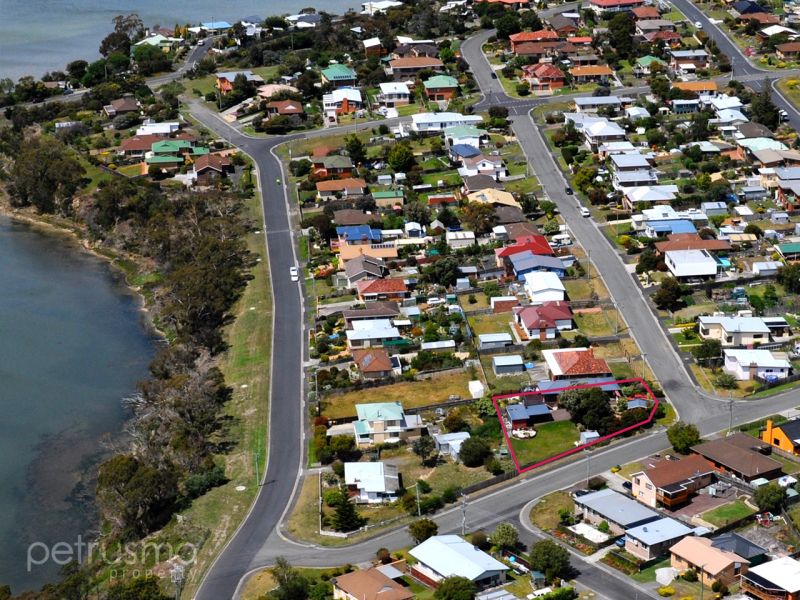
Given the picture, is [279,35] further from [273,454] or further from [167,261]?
[273,454]

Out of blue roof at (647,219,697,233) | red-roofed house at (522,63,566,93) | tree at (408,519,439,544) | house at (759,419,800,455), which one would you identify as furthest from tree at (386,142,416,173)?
tree at (408,519,439,544)

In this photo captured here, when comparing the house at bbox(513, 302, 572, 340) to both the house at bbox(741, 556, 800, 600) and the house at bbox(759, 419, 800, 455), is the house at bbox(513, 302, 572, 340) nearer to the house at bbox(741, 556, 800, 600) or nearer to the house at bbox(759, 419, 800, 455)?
the house at bbox(759, 419, 800, 455)

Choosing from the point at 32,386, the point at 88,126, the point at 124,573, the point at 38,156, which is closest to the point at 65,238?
the point at 38,156

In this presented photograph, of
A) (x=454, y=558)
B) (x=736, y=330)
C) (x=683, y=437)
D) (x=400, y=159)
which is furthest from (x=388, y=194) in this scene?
(x=454, y=558)

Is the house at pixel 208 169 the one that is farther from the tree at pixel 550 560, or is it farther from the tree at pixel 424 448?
the tree at pixel 550 560

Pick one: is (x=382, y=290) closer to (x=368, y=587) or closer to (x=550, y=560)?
(x=550, y=560)
